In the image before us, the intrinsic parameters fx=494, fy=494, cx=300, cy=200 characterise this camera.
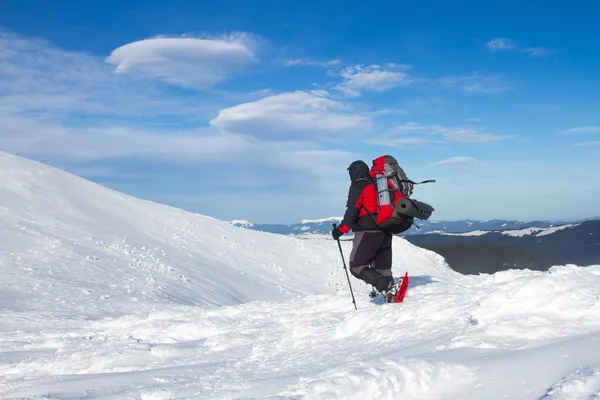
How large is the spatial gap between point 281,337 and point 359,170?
2.77 meters

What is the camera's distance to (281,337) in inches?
260

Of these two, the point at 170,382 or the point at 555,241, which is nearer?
the point at 170,382

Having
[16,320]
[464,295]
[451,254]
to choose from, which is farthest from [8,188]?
[451,254]

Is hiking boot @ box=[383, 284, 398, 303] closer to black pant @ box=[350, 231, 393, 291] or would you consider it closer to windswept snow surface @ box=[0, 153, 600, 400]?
black pant @ box=[350, 231, 393, 291]

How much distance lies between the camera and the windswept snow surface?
369 centimetres

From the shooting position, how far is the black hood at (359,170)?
762 centimetres

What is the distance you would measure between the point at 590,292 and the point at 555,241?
101 m

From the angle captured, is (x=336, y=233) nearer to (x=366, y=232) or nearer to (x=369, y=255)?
(x=366, y=232)

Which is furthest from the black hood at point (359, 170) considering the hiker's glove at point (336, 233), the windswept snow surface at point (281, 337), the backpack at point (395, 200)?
the windswept snow surface at point (281, 337)

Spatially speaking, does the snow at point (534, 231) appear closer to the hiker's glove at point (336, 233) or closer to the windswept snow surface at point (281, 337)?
the windswept snow surface at point (281, 337)

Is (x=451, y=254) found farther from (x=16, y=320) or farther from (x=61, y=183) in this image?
(x=16, y=320)

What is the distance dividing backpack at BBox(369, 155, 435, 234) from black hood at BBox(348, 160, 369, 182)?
134mm

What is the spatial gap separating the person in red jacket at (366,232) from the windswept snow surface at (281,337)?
0.52 m

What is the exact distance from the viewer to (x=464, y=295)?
21.3 feet
